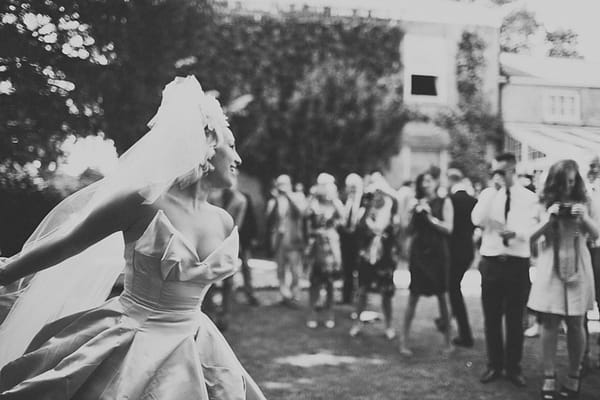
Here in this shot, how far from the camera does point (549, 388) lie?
4.88m

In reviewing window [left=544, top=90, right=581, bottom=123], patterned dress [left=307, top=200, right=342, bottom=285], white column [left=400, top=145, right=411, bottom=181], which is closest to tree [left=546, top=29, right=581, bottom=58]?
window [left=544, top=90, right=581, bottom=123]

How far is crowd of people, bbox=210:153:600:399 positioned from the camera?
4871 millimetres

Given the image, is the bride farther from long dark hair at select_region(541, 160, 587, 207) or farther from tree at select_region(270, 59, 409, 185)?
tree at select_region(270, 59, 409, 185)

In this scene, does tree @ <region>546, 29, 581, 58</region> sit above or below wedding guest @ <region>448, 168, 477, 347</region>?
→ above

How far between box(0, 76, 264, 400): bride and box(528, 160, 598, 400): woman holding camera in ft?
10.9

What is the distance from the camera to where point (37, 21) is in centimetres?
323

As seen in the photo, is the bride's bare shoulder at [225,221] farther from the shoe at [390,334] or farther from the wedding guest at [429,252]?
the shoe at [390,334]

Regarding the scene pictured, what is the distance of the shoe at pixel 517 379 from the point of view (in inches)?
206

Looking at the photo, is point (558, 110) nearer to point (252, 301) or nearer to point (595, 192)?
point (595, 192)

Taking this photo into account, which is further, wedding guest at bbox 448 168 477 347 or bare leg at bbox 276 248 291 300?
bare leg at bbox 276 248 291 300

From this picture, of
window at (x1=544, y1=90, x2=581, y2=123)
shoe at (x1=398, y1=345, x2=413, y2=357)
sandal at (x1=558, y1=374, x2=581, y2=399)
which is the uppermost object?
window at (x1=544, y1=90, x2=581, y2=123)

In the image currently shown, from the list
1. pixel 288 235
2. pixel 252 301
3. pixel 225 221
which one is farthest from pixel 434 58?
pixel 225 221

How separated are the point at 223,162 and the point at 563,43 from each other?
3.77m

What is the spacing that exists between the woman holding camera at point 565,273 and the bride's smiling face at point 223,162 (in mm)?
3304
